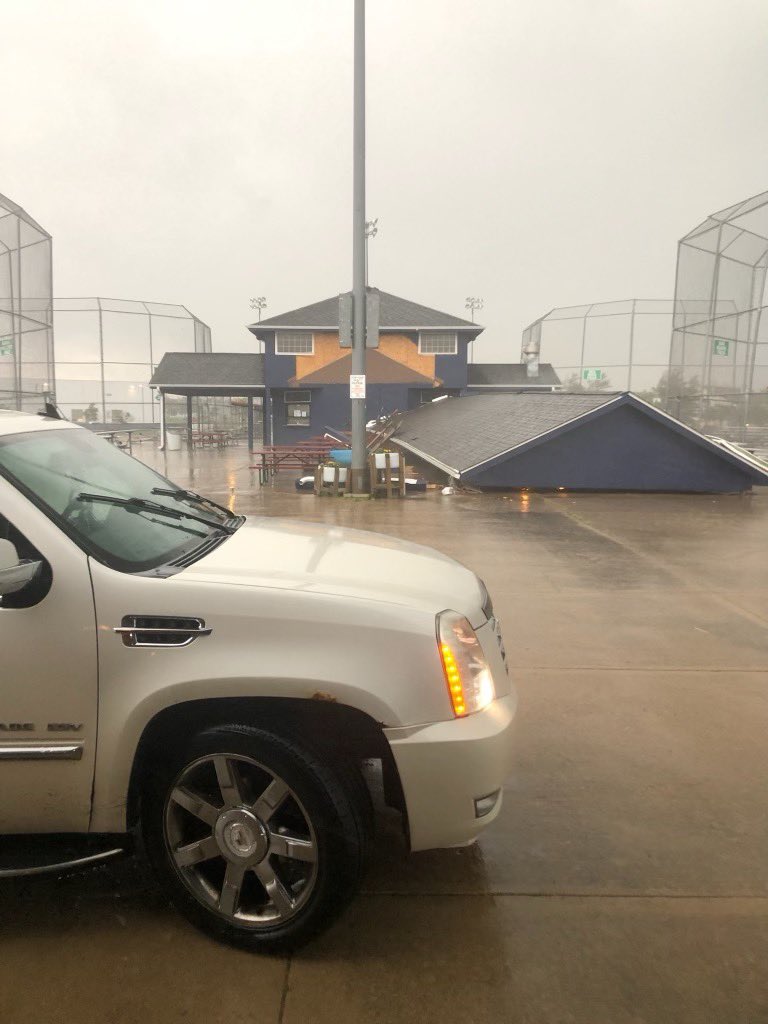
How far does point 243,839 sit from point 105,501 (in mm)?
1346

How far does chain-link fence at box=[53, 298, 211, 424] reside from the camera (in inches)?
1507

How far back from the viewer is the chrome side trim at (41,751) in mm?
2289

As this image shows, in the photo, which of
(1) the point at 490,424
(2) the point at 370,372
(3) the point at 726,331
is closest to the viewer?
(1) the point at 490,424

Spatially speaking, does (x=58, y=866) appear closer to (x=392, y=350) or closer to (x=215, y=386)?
(x=392, y=350)

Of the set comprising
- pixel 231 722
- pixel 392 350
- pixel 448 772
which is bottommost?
pixel 448 772

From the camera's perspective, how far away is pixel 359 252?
1358cm

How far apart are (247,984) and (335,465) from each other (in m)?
13.0

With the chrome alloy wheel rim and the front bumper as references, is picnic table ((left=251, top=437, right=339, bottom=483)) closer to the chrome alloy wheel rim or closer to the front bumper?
the chrome alloy wheel rim

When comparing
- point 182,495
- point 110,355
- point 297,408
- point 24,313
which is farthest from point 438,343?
point 182,495

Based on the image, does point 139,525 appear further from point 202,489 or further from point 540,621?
point 202,489

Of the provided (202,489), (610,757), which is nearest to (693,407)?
(202,489)

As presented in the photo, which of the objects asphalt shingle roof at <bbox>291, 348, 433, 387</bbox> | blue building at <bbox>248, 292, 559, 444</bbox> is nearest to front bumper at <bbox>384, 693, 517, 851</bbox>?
asphalt shingle roof at <bbox>291, 348, 433, 387</bbox>

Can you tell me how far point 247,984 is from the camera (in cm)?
224

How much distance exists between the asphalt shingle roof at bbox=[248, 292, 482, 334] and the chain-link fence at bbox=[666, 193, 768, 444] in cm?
938
